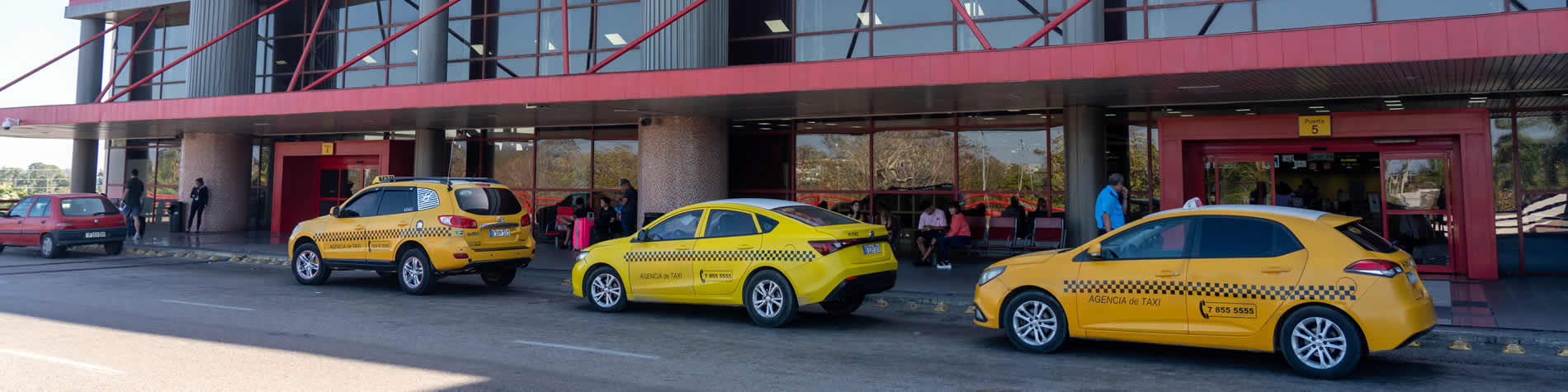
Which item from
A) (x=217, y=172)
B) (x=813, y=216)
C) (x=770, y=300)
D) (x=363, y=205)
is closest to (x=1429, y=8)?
(x=813, y=216)

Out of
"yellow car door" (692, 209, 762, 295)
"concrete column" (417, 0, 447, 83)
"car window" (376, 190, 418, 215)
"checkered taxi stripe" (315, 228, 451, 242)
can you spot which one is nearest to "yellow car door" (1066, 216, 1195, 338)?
"yellow car door" (692, 209, 762, 295)

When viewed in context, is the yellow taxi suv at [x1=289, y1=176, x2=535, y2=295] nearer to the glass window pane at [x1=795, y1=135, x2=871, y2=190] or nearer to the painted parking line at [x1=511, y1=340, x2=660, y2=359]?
the painted parking line at [x1=511, y1=340, x2=660, y2=359]

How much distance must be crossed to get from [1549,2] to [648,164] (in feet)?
49.5

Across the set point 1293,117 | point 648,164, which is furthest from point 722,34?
point 1293,117

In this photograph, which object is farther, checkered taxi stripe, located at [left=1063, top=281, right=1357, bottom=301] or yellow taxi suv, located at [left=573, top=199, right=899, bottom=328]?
yellow taxi suv, located at [left=573, top=199, right=899, bottom=328]

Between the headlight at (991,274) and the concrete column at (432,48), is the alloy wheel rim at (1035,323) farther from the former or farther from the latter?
the concrete column at (432,48)

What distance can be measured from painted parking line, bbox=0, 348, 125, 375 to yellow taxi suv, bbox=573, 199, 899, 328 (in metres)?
4.56

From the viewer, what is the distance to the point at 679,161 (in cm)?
1647

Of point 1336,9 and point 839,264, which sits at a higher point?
point 1336,9

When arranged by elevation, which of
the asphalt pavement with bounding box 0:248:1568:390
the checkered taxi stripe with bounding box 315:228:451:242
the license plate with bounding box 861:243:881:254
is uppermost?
the checkered taxi stripe with bounding box 315:228:451:242

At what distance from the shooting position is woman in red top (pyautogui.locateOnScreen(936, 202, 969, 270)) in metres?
14.2

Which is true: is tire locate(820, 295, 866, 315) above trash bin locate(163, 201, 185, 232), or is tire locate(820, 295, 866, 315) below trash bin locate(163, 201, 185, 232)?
below

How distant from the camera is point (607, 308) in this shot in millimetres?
9773

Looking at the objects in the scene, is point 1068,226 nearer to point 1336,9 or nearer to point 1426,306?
point 1336,9
